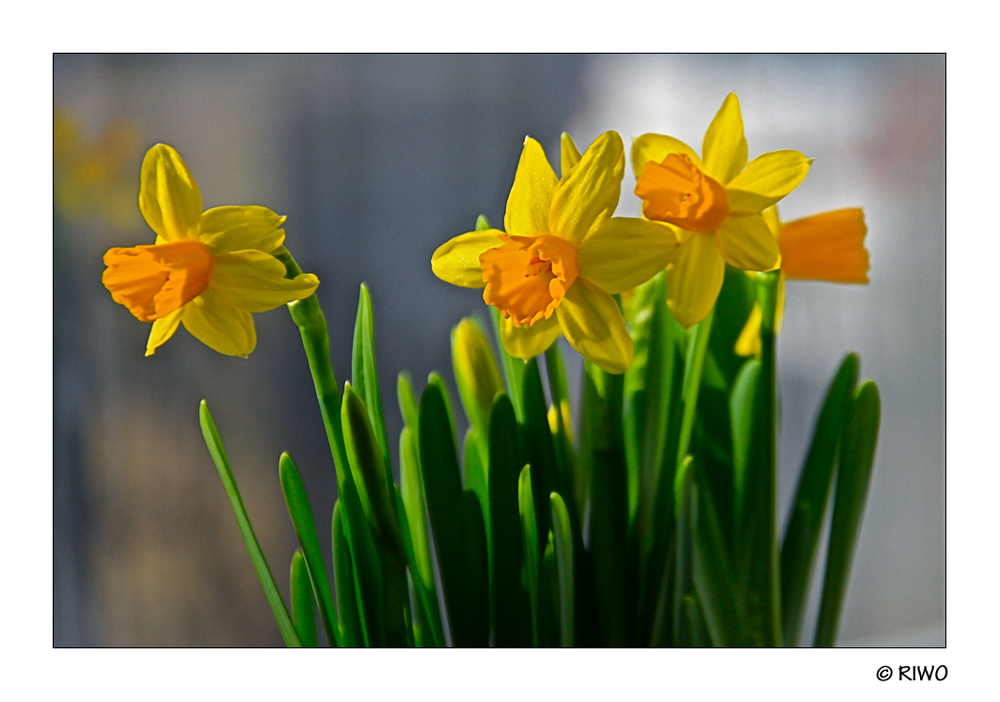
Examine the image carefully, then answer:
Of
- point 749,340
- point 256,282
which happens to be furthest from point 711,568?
point 256,282

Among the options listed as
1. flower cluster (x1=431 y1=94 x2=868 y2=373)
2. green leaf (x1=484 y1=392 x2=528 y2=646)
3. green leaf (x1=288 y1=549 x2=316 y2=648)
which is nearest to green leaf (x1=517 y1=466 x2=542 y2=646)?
green leaf (x1=484 y1=392 x2=528 y2=646)

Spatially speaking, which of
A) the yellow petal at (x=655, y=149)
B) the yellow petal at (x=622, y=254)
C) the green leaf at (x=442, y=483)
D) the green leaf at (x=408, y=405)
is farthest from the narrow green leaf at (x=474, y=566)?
the yellow petal at (x=655, y=149)

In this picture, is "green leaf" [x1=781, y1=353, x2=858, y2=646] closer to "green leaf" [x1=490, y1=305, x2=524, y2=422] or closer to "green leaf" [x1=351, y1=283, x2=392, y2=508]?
"green leaf" [x1=490, y1=305, x2=524, y2=422]

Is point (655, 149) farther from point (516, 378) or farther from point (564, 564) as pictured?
point (564, 564)

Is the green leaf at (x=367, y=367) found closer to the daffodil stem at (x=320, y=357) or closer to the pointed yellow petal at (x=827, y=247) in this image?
the daffodil stem at (x=320, y=357)
